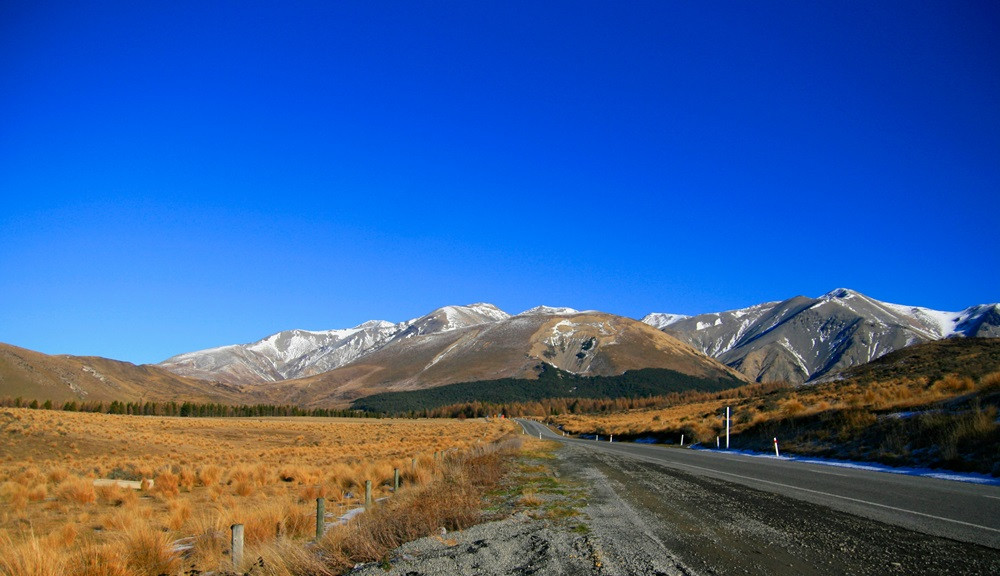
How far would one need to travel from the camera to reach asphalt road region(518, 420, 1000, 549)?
25.3ft

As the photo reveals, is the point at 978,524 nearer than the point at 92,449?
Yes

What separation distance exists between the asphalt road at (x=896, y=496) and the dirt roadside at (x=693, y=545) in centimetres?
47

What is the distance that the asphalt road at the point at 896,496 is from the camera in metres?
7.71

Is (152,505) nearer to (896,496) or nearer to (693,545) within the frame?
(693,545)

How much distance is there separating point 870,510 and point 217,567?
33.3ft

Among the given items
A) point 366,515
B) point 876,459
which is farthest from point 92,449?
point 876,459

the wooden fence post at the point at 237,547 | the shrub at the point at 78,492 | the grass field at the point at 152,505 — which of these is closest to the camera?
the wooden fence post at the point at 237,547

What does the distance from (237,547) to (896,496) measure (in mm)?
11102

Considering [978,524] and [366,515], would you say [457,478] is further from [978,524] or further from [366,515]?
[978,524]

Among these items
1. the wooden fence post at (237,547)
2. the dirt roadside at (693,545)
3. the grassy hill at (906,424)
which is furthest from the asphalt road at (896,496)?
the wooden fence post at (237,547)

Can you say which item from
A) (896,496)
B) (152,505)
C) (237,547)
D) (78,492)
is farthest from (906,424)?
(78,492)

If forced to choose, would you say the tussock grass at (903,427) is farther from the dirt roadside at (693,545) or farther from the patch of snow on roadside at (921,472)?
the dirt roadside at (693,545)

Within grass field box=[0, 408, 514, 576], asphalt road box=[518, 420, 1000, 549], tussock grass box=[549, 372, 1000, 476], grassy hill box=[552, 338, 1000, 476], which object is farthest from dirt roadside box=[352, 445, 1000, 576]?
grassy hill box=[552, 338, 1000, 476]

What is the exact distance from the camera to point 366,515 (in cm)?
1087
